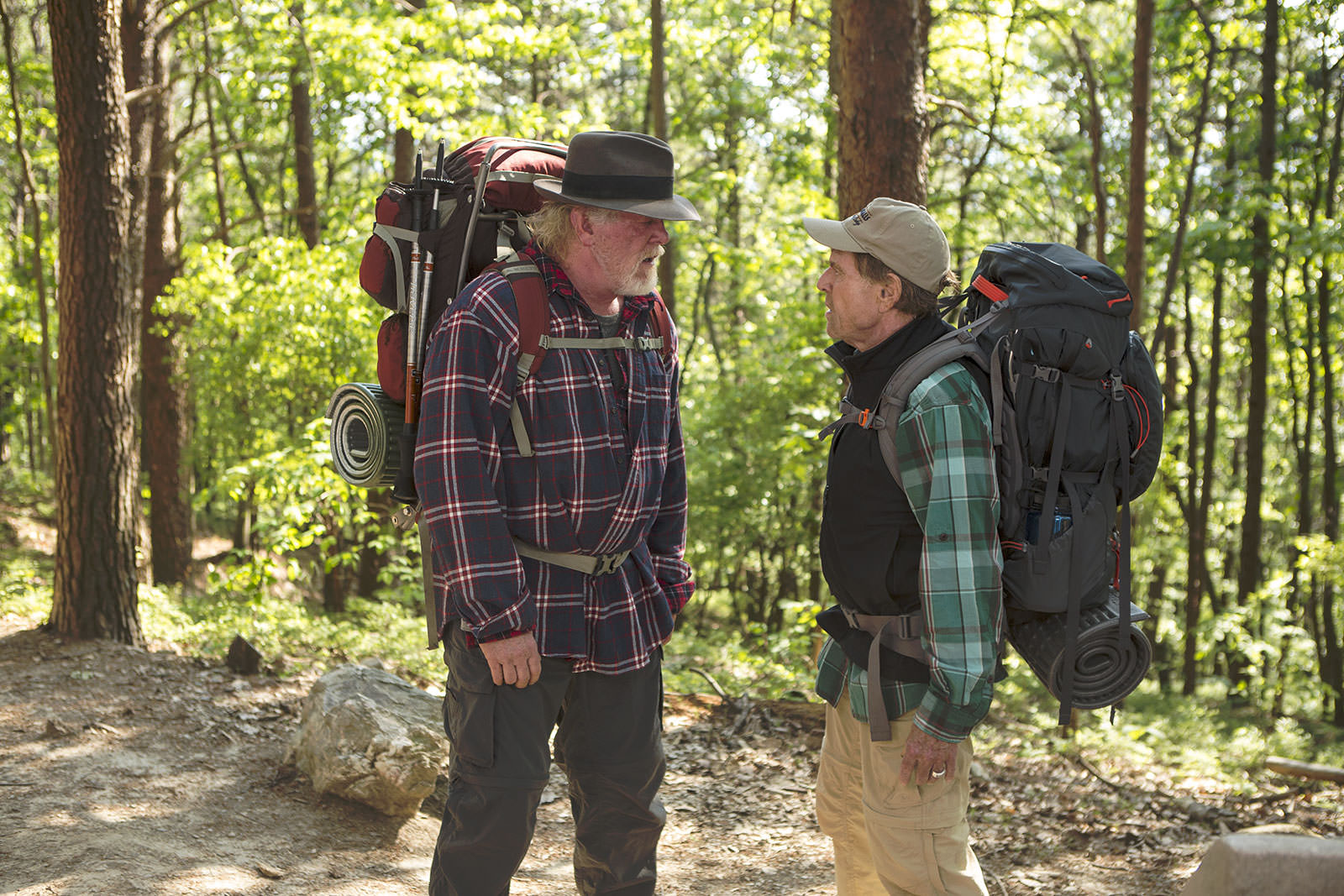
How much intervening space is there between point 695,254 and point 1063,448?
17.7m

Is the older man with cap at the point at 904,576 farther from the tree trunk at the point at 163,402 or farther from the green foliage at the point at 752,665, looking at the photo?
the tree trunk at the point at 163,402

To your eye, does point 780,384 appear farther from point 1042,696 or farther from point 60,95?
point 60,95

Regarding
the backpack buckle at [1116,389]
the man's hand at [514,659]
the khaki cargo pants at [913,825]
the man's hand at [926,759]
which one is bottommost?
the khaki cargo pants at [913,825]

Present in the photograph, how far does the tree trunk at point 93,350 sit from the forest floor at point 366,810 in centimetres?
63

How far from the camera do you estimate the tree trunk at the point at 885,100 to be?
548 cm

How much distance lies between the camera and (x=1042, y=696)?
11273 mm

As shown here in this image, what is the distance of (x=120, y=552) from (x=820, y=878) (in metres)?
5.23

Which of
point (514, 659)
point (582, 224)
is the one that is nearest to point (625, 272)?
point (582, 224)

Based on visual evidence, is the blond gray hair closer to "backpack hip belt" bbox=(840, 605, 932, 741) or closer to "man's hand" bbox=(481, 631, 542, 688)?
"man's hand" bbox=(481, 631, 542, 688)

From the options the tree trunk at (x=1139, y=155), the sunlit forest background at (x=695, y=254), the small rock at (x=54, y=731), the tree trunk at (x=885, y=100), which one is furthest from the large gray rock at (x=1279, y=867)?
the tree trunk at (x=1139, y=155)

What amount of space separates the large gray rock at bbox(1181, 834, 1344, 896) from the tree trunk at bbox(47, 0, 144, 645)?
22.8 ft

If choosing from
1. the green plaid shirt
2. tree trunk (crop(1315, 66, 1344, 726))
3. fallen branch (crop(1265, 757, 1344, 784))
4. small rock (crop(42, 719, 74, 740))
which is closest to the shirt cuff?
the green plaid shirt

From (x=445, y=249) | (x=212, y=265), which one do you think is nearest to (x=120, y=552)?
(x=212, y=265)

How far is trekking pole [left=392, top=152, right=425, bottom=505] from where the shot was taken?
2.67 m
